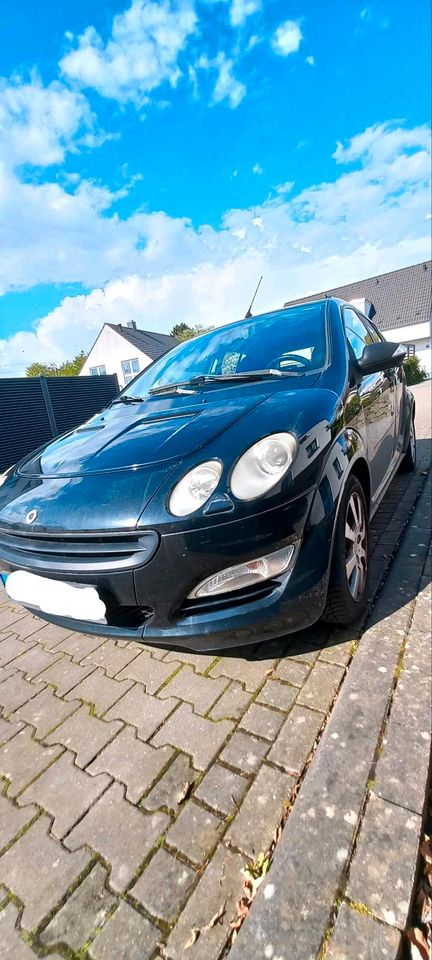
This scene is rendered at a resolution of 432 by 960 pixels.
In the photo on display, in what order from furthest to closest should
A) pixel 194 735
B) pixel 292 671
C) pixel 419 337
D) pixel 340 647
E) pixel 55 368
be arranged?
pixel 55 368, pixel 419 337, pixel 340 647, pixel 292 671, pixel 194 735

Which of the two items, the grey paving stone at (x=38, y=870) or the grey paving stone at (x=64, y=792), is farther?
the grey paving stone at (x=64, y=792)

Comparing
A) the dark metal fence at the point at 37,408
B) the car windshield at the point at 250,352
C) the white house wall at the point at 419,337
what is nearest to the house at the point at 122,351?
the dark metal fence at the point at 37,408

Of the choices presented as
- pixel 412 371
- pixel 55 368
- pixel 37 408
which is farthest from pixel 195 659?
pixel 55 368

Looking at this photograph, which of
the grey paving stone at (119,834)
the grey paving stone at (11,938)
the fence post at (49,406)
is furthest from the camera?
the fence post at (49,406)

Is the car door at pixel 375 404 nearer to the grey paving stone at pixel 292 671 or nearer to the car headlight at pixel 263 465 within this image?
the car headlight at pixel 263 465

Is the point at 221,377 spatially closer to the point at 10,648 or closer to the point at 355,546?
→ the point at 355,546

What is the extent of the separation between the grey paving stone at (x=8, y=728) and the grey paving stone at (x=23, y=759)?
0.03 metres

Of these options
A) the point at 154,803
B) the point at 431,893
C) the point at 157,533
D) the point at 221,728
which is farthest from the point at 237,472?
the point at 431,893

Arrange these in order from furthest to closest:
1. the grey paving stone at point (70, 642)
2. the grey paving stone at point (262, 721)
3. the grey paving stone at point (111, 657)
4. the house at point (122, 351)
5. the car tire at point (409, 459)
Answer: the house at point (122, 351) → the car tire at point (409, 459) → the grey paving stone at point (70, 642) → the grey paving stone at point (111, 657) → the grey paving stone at point (262, 721)

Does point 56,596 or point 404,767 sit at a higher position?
point 56,596

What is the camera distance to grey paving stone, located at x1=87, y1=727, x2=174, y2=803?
1.42 meters

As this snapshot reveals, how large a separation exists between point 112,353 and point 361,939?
33.2 meters

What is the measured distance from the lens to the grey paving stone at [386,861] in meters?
0.97

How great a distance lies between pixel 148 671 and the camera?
1981mm
